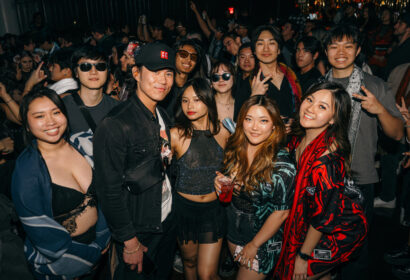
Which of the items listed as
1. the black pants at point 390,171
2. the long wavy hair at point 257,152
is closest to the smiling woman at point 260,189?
the long wavy hair at point 257,152

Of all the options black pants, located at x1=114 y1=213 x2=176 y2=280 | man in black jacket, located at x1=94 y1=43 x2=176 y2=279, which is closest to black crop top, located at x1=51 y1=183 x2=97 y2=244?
man in black jacket, located at x1=94 y1=43 x2=176 y2=279

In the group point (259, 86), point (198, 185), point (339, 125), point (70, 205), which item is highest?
point (259, 86)

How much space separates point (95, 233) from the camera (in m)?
2.30

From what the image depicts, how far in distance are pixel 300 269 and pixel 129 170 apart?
1.63 metres

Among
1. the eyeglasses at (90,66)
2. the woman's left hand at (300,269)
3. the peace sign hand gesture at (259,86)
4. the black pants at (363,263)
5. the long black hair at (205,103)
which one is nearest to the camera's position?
the woman's left hand at (300,269)

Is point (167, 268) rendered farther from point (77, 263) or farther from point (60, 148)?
point (60, 148)

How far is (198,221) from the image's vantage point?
2643 mm

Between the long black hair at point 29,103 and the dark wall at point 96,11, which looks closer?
the long black hair at point 29,103

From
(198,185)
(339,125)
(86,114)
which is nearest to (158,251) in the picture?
(198,185)

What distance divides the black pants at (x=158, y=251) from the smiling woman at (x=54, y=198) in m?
0.23

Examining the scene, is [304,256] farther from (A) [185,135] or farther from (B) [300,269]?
(A) [185,135]

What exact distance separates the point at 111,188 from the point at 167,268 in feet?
3.63

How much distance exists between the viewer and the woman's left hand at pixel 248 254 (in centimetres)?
235

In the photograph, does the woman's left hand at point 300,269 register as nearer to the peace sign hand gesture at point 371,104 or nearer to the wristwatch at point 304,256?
the wristwatch at point 304,256
